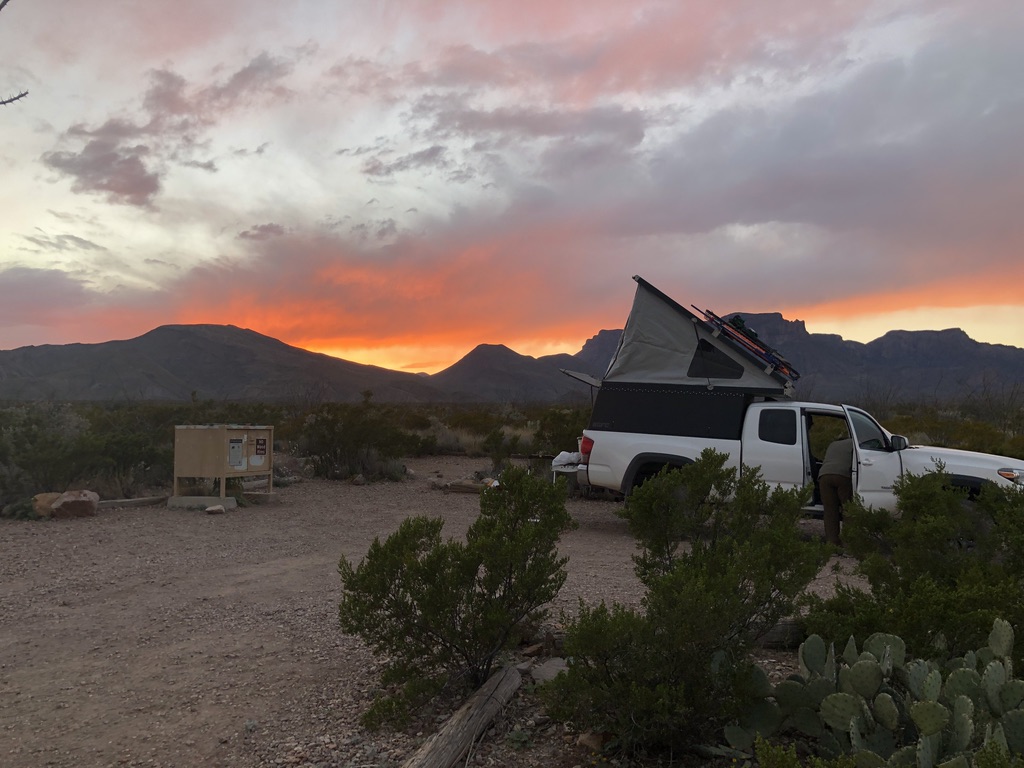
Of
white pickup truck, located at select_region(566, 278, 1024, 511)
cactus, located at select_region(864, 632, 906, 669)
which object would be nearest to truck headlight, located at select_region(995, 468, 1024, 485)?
white pickup truck, located at select_region(566, 278, 1024, 511)

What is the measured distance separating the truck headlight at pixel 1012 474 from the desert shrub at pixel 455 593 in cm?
670

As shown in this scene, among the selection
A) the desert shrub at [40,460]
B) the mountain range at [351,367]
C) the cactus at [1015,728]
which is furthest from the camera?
the mountain range at [351,367]

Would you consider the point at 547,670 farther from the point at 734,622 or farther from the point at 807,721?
the point at 807,721

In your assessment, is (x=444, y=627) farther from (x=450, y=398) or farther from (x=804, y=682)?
(x=450, y=398)

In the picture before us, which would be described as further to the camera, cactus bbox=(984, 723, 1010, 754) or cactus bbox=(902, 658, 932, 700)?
cactus bbox=(902, 658, 932, 700)

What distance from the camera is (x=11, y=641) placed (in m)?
6.00

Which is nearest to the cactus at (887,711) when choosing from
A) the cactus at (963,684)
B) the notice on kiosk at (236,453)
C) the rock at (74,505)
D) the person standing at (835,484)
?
the cactus at (963,684)

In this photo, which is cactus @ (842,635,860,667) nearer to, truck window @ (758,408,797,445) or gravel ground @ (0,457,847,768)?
gravel ground @ (0,457,847,768)

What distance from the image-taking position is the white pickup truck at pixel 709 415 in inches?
375

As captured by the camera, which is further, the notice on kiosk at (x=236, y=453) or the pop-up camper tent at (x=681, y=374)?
the notice on kiosk at (x=236, y=453)

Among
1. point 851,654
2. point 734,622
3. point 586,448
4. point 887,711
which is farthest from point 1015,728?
point 586,448

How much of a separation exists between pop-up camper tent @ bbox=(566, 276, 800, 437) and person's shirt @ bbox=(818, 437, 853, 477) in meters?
0.99

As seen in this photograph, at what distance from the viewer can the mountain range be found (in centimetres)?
9138

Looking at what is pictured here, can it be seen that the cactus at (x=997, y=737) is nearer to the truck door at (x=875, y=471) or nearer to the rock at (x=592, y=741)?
the rock at (x=592, y=741)
